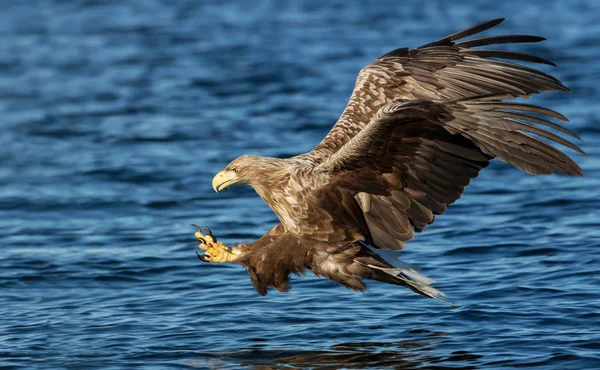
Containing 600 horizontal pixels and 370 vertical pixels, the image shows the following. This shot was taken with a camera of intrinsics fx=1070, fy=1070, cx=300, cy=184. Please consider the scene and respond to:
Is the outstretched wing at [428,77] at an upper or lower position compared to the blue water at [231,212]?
upper

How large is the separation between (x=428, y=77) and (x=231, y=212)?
3.38 metres

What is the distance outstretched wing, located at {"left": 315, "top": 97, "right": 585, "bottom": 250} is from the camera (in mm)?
5652

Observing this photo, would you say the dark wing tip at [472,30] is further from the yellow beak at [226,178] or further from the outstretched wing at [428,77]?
the yellow beak at [226,178]

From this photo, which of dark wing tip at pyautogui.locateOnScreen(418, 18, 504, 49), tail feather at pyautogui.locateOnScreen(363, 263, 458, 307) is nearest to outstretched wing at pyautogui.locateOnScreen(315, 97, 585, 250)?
tail feather at pyautogui.locateOnScreen(363, 263, 458, 307)

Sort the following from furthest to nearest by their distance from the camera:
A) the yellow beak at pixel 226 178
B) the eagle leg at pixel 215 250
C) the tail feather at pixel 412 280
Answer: the eagle leg at pixel 215 250 → the yellow beak at pixel 226 178 → the tail feather at pixel 412 280

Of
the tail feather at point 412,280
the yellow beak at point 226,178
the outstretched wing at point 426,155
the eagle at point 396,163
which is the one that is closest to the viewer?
the outstretched wing at point 426,155

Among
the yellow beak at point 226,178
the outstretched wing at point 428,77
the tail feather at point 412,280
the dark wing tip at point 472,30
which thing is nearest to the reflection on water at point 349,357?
the tail feather at point 412,280

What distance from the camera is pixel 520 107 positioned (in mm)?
5586

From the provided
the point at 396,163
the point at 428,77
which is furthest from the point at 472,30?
the point at 396,163

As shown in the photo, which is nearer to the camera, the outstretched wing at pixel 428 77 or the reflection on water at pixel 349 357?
the reflection on water at pixel 349 357

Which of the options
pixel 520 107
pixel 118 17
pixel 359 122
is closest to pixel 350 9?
pixel 118 17

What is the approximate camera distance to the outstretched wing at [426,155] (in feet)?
18.5

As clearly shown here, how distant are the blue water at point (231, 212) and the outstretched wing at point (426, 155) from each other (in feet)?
2.71

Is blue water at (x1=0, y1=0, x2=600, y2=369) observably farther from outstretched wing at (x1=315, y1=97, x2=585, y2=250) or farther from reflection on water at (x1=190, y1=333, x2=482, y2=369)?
outstretched wing at (x1=315, y1=97, x2=585, y2=250)
